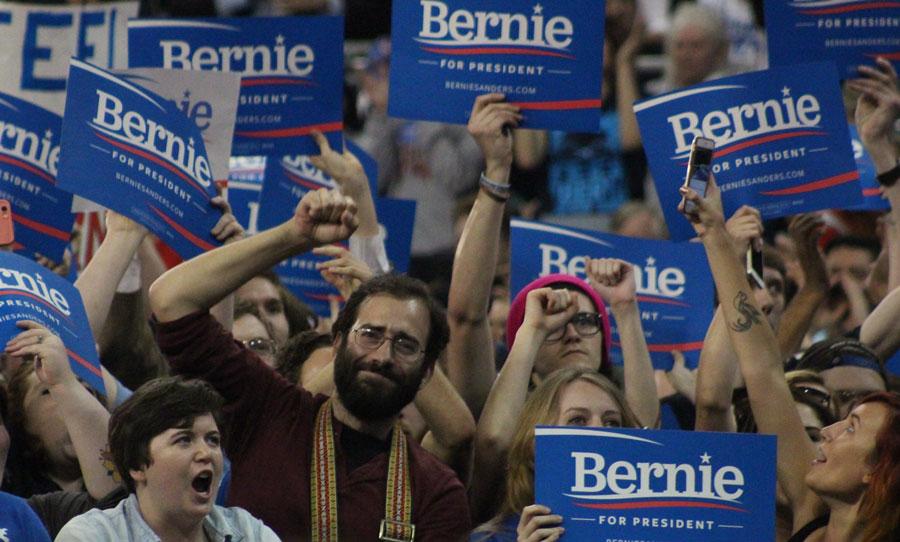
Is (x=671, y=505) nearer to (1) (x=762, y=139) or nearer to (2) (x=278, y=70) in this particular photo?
(1) (x=762, y=139)

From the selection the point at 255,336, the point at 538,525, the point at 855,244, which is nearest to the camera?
the point at 538,525

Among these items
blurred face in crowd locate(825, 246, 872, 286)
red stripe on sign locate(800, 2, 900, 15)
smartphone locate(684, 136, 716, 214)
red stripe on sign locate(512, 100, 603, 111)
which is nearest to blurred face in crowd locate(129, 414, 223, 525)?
smartphone locate(684, 136, 716, 214)

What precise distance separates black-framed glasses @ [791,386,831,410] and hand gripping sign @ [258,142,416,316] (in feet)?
5.97

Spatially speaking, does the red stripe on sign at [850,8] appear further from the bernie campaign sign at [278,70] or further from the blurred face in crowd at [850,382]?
the bernie campaign sign at [278,70]

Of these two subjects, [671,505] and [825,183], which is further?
[825,183]

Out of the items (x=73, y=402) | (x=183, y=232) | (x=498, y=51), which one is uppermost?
(x=498, y=51)

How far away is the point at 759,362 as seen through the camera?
491 cm

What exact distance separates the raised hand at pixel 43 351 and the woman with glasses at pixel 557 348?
1.26 m

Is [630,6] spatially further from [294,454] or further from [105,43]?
[294,454]

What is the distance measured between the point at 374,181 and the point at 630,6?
3.75 m

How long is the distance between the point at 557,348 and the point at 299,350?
2.78ft

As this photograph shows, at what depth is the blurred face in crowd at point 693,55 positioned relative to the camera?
942cm

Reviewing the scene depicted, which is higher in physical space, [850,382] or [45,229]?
Answer: [45,229]

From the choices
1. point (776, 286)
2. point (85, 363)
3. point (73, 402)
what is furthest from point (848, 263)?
point (73, 402)
